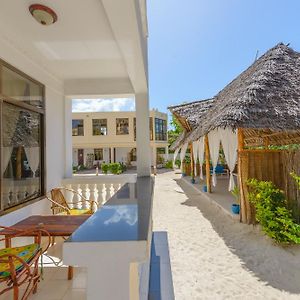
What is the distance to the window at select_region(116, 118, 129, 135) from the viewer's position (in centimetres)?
2626

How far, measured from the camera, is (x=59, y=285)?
110 inches

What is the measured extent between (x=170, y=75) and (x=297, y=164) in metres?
15.0

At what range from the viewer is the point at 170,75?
1852 cm

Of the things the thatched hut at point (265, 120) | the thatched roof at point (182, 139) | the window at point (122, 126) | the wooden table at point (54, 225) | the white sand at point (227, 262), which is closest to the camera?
the wooden table at point (54, 225)

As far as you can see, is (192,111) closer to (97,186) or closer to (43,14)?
(97,186)

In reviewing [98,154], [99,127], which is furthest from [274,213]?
[98,154]

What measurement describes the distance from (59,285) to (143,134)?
2559mm

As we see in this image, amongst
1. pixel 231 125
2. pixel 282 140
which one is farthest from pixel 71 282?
pixel 282 140

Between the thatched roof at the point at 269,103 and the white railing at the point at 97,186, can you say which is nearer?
the white railing at the point at 97,186

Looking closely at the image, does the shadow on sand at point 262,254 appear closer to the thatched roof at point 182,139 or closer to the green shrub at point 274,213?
the green shrub at point 274,213

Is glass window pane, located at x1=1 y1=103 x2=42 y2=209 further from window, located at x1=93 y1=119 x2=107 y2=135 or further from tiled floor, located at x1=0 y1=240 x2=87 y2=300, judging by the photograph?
window, located at x1=93 y1=119 x2=107 y2=135

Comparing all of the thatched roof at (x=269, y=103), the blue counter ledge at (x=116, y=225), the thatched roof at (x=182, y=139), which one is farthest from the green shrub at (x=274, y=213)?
the thatched roof at (x=182, y=139)

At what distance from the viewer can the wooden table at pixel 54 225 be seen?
8.83 feet

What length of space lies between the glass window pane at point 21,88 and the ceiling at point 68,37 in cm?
39
